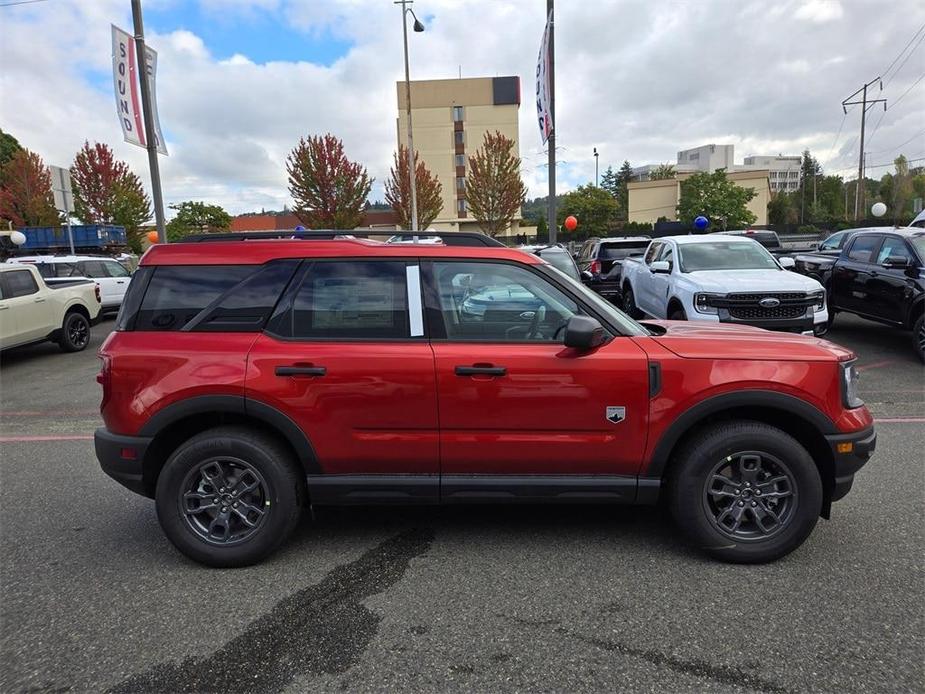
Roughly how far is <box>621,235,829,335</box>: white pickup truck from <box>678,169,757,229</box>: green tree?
1950 inches

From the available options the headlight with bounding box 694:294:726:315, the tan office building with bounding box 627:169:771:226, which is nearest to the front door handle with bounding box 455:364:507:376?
the headlight with bounding box 694:294:726:315

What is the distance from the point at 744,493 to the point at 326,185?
34243 millimetres

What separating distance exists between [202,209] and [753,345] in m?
51.2

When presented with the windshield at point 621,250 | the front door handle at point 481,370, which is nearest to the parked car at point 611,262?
the windshield at point 621,250

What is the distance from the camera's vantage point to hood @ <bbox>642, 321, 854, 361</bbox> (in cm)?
331

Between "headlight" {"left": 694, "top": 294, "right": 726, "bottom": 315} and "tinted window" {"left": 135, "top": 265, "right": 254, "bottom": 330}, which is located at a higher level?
"tinted window" {"left": 135, "top": 265, "right": 254, "bottom": 330}

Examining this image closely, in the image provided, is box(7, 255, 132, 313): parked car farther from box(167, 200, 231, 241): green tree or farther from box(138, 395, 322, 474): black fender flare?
box(167, 200, 231, 241): green tree

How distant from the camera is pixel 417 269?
3.51 m

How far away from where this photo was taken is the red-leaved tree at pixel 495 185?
137 ft

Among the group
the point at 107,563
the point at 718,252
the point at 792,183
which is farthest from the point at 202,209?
the point at 792,183

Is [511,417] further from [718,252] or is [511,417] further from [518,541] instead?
[718,252]

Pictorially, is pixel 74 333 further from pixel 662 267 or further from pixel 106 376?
pixel 662 267

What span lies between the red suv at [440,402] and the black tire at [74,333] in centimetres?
937

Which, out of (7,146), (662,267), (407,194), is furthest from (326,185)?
(7,146)
